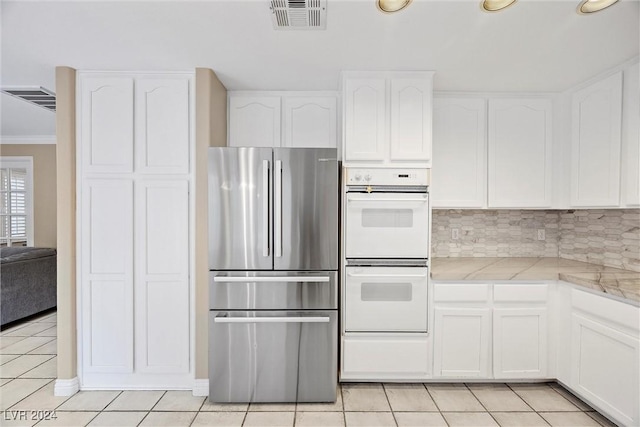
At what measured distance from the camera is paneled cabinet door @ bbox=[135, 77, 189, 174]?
8.20 ft

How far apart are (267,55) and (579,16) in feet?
5.82

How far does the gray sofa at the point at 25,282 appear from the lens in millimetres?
3838

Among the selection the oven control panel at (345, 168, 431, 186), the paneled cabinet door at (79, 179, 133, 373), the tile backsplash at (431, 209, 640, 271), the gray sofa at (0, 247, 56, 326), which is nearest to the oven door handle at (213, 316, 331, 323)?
the paneled cabinet door at (79, 179, 133, 373)

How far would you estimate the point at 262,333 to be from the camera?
237 centimetres

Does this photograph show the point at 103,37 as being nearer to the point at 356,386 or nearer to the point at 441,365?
the point at 356,386

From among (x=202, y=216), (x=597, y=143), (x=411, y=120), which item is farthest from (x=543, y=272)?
(x=202, y=216)

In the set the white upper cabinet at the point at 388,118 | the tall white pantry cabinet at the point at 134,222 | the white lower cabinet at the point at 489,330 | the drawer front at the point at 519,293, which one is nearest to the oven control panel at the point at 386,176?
the white upper cabinet at the point at 388,118

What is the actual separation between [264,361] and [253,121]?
1.92 metres

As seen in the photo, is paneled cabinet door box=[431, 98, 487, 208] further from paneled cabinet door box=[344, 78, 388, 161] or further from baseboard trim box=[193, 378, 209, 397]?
baseboard trim box=[193, 378, 209, 397]

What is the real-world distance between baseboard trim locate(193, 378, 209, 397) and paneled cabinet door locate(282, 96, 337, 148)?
6.49 ft

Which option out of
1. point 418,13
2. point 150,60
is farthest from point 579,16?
point 150,60

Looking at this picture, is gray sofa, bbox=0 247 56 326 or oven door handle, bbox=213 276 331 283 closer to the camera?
oven door handle, bbox=213 276 331 283

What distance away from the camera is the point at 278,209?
236cm

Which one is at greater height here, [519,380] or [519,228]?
[519,228]
